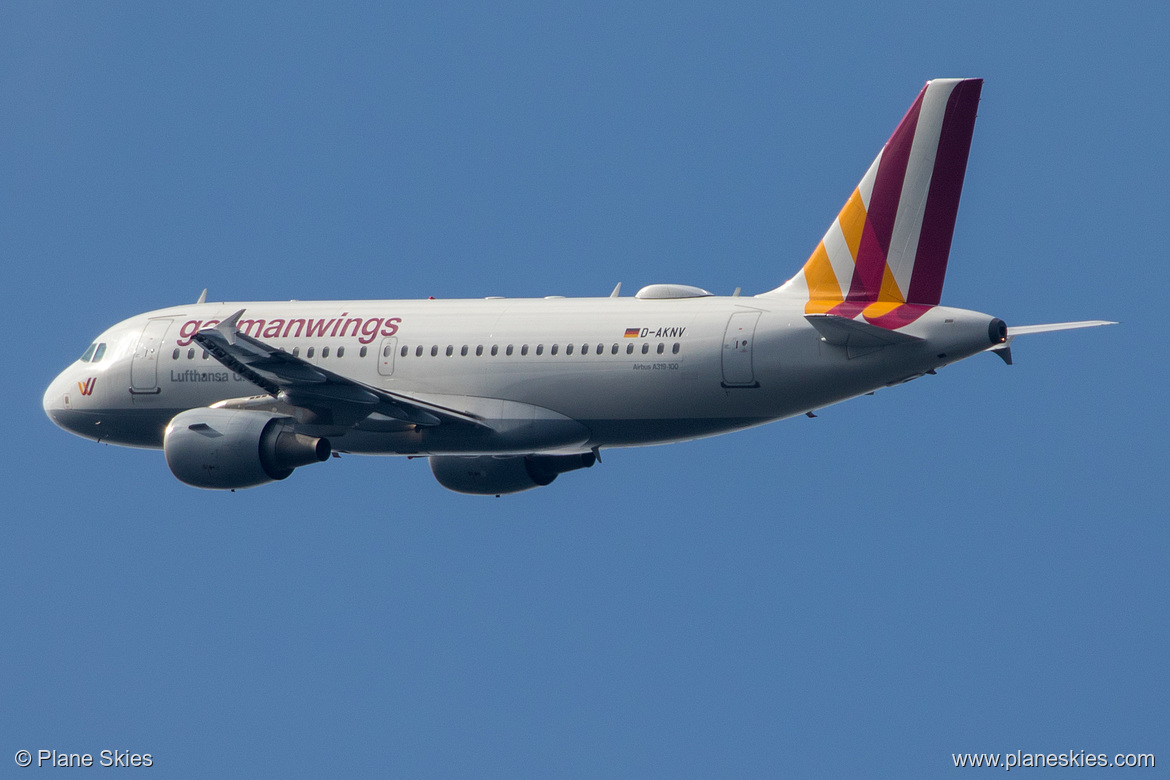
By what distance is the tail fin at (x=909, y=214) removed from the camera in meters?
38.8

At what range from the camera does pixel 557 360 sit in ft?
137

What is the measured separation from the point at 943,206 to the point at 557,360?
926cm

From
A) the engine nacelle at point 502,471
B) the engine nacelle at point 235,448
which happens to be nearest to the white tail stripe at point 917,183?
the engine nacelle at point 502,471

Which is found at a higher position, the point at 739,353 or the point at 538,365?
the point at 538,365

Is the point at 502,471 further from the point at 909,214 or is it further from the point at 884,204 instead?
the point at 909,214

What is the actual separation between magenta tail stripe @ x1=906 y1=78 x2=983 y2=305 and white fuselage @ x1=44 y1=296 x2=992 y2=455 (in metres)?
0.92

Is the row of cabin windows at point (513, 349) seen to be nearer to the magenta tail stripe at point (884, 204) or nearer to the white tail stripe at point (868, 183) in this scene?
the magenta tail stripe at point (884, 204)

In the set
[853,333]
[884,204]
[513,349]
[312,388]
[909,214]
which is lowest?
[853,333]

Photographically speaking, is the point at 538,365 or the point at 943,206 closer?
the point at 943,206

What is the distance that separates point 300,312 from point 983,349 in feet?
57.3

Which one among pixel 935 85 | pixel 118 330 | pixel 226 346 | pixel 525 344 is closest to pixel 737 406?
pixel 525 344

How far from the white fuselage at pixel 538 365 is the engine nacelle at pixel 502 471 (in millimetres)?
3364

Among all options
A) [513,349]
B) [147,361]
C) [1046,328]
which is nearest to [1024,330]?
[1046,328]

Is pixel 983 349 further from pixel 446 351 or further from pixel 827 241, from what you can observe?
pixel 446 351
